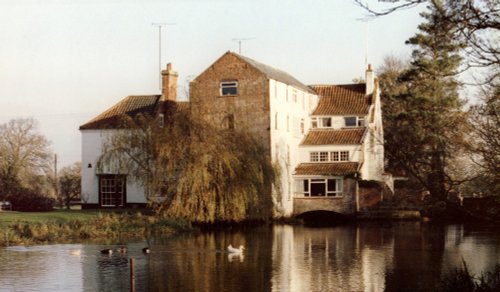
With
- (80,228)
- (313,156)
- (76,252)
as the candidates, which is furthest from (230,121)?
(76,252)

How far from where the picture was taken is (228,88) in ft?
174

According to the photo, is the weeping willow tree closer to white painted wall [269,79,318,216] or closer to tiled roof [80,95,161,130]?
white painted wall [269,79,318,216]

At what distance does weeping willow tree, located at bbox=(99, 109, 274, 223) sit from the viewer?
43.0 m

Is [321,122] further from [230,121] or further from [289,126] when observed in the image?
[230,121]

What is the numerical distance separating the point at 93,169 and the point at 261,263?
29171 millimetres

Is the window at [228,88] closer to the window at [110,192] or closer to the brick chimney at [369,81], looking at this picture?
the window at [110,192]

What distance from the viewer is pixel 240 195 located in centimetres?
4378

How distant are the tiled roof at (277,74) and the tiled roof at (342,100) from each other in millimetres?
1284

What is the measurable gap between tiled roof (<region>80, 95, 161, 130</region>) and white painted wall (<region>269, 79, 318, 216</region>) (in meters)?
9.12

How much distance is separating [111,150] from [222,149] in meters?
7.03

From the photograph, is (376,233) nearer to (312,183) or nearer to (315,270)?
(312,183)

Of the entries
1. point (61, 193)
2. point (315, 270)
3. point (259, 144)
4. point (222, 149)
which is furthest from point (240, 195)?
point (61, 193)

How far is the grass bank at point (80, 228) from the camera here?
3556 cm

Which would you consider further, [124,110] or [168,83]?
[124,110]
